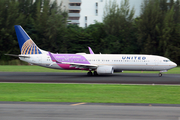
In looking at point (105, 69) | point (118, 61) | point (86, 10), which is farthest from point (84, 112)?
point (86, 10)

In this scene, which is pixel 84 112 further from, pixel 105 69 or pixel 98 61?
pixel 98 61

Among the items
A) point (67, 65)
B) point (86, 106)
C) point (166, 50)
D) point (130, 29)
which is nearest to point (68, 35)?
point (130, 29)

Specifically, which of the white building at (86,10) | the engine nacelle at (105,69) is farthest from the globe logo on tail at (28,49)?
the white building at (86,10)

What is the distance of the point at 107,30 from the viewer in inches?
2520

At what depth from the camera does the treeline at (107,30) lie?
192 ft

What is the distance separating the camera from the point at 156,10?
59406mm

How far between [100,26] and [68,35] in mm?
9093

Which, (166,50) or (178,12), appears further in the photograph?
(178,12)

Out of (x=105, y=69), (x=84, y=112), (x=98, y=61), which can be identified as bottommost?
(x=105, y=69)

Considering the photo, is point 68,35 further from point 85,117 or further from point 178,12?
point 85,117

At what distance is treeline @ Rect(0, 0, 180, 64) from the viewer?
5853 centimetres

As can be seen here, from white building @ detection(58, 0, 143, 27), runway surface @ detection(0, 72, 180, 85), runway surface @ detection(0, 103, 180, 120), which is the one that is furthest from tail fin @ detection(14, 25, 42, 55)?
white building @ detection(58, 0, 143, 27)

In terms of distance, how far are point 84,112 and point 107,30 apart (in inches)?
2154

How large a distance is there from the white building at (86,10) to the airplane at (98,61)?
62713mm
